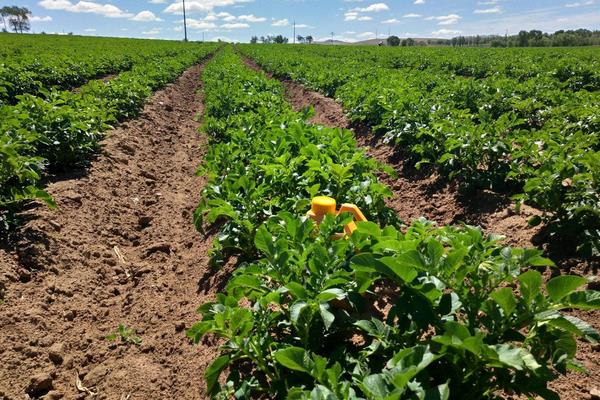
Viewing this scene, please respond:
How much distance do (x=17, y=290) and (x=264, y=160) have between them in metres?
2.47

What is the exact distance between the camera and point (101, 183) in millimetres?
5938

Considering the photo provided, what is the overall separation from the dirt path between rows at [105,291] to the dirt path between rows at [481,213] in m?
2.35

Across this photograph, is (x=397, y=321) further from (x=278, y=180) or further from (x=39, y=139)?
(x=39, y=139)

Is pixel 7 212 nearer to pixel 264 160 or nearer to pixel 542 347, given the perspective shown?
pixel 264 160

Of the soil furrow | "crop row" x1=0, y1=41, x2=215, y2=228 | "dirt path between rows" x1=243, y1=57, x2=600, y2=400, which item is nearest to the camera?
"dirt path between rows" x1=243, y1=57, x2=600, y2=400

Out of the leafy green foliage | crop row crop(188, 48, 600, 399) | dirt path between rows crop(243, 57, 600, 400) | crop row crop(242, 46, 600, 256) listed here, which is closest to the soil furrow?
dirt path between rows crop(243, 57, 600, 400)

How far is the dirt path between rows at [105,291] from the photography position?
2953 mm

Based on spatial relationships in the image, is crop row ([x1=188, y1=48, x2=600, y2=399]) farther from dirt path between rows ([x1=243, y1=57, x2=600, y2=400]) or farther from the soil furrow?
the soil furrow

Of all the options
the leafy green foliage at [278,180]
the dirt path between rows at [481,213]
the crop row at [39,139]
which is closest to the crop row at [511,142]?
the dirt path between rows at [481,213]

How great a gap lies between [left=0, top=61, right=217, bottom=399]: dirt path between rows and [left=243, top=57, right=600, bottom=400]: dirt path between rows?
7.71 ft

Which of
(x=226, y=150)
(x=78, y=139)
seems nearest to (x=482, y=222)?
(x=226, y=150)

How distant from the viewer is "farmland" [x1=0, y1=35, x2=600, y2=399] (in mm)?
1668

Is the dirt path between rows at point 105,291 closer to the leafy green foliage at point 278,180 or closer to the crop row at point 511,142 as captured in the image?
the leafy green foliage at point 278,180

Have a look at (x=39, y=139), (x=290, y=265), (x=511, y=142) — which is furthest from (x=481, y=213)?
(x=39, y=139)
